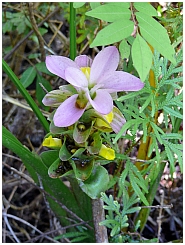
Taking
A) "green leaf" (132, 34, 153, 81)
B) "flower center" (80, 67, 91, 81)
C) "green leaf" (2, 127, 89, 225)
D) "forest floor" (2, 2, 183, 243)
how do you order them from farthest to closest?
1. "forest floor" (2, 2, 183, 243)
2. "green leaf" (2, 127, 89, 225)
3. "flower center" (80, 67, 91, 81)
4. "green leaf" (132, 34, 153, 81)

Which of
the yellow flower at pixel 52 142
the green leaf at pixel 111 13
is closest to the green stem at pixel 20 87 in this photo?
the yellow flower at pixel 52 142

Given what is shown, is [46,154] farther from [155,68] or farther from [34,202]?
[34,202]

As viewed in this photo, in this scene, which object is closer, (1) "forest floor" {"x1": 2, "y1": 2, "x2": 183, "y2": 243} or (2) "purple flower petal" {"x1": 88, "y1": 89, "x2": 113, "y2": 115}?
(2) "purple flower petal" {"x1": 88, "y1": 89, "x2": 113, "y2": 115}

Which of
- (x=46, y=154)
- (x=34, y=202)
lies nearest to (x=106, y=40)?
(x=46, y=154)

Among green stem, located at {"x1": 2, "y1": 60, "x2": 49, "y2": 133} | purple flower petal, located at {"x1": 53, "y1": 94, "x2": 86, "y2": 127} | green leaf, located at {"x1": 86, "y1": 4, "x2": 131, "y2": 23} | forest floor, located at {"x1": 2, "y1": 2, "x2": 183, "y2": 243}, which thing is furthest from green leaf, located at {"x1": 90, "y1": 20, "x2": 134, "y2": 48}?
forest floor, located at {"x1": 2, "y1": 2, "x2": 183, "y2": 243}

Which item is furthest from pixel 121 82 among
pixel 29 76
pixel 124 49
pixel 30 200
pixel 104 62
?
pixel 30 200

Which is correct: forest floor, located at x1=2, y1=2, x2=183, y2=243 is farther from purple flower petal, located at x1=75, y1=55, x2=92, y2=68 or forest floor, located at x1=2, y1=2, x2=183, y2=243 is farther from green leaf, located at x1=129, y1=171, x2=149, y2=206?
purple flower petal, located at x1=75, y1=55, x2=92, y2=68

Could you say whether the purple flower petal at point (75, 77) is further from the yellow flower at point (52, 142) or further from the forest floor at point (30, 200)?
the forest floor at point (30, 200)
